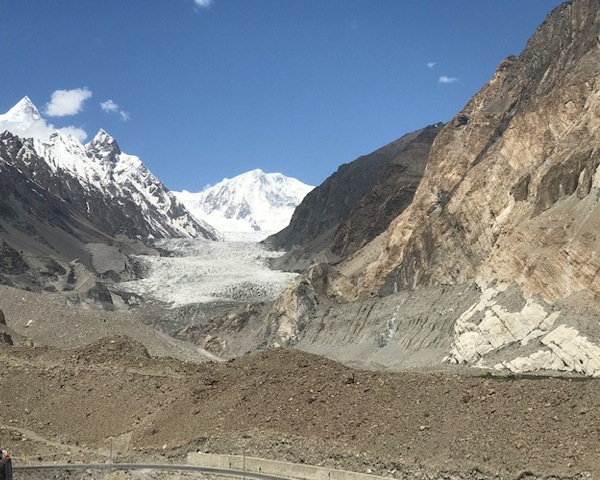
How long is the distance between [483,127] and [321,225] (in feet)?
348

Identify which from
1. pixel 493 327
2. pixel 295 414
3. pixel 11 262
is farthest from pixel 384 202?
pixel 295 414

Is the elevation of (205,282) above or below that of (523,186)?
above

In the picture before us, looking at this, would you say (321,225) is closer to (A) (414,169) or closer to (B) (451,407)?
(A) (414,169)

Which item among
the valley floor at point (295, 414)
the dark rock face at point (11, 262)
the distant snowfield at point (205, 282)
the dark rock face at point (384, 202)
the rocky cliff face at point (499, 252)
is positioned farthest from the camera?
the distant snowfield at point (205, 282)

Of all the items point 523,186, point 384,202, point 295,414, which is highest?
point 384,202

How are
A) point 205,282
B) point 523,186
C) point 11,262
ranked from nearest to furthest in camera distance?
point 523,186
point 11,262
point 205,282

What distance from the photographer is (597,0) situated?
268 ft

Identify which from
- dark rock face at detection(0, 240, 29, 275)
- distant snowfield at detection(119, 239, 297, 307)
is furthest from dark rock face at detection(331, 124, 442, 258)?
dark rock face at detection(0, 240, 29, 275)

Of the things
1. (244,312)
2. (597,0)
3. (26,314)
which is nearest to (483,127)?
(597,0)

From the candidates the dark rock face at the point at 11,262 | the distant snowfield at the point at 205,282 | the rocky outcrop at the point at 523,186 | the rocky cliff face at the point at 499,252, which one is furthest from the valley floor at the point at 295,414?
the dark rock face at the point at 11,262

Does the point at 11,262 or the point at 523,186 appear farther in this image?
the point at 11,262

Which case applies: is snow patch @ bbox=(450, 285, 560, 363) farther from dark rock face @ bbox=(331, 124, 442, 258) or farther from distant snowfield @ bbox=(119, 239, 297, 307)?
distant snowfield @ bbox=(119, 239, 297, 307)

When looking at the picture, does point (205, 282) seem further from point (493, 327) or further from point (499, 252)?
point (493, 327)

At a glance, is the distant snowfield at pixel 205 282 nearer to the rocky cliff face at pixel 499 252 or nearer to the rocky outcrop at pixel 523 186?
the rocky cliff face at pixel 499 252
